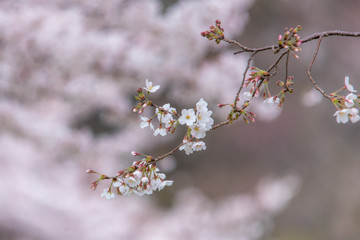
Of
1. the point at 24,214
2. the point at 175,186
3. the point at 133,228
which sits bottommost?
the point at 133,228

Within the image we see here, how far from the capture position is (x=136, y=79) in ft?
13.6

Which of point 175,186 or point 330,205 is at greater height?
point 175,186

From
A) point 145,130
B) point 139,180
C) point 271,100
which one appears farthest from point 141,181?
point 145,130

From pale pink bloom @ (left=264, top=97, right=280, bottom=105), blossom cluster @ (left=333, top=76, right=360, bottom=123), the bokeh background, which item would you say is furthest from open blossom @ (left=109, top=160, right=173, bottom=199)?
the bokeh background

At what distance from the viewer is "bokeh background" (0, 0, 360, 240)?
12.2ft

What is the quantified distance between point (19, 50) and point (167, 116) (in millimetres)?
2621

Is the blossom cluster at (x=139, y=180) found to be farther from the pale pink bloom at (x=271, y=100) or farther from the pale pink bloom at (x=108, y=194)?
the pale pink bloom at (x=271, y=100)

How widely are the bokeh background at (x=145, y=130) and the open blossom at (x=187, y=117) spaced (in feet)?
4.54

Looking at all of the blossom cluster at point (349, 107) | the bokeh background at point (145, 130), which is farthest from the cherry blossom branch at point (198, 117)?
the bokeh background at point (145, 130)

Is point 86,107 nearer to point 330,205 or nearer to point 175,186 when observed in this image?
point 175,186

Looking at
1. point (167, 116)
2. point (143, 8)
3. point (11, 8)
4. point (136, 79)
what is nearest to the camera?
point (167, 116)

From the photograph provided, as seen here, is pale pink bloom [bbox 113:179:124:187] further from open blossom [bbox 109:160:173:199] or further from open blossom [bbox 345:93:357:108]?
open blossom [bbox 345:93:357:108]

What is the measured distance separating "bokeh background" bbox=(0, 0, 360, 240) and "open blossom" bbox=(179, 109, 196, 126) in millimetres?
1382

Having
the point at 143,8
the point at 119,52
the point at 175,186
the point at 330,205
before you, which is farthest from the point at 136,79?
the point at 330,205
